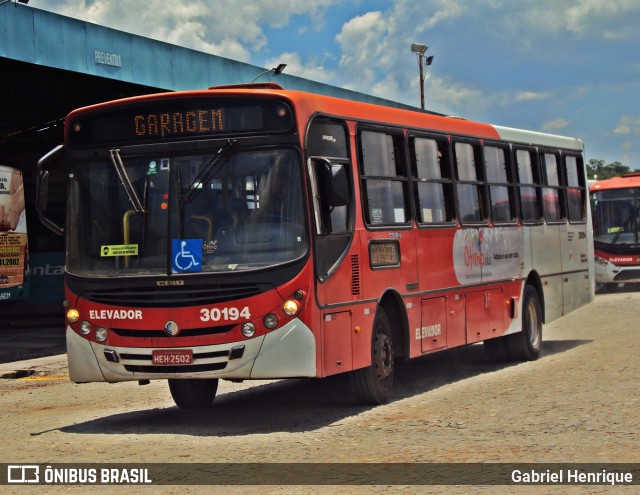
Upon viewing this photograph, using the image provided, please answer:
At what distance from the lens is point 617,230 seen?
39156 mm

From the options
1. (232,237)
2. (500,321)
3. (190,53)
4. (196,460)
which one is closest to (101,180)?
(232,237)

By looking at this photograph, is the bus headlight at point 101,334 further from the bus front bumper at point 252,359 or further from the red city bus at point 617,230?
the red city bus at point 617,230

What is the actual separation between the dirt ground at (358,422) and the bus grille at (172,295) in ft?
3.88

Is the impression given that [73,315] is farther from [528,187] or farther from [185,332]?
[528,187]

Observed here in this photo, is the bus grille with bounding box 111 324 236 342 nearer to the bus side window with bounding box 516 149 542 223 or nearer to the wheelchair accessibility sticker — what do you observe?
the wheelchair accessibility sticker

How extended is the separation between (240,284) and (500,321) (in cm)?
630

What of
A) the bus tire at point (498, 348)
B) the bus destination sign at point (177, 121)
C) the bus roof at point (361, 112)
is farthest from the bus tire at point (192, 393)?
the bus tire at point (498, 348)

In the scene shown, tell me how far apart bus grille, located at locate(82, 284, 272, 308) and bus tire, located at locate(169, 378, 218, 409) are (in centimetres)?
177

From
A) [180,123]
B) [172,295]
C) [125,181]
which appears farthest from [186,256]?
[180,123]

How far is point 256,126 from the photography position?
11.7 m

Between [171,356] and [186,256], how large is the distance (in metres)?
0.93

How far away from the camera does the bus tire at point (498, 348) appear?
58.1 ft

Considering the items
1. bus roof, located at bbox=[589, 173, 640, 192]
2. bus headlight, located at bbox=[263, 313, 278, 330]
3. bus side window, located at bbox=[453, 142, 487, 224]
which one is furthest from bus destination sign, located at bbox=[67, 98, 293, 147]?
bus roof, located at bbox=[589, 173, 640, 192]

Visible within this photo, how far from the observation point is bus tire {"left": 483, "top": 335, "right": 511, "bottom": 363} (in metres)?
17.7
